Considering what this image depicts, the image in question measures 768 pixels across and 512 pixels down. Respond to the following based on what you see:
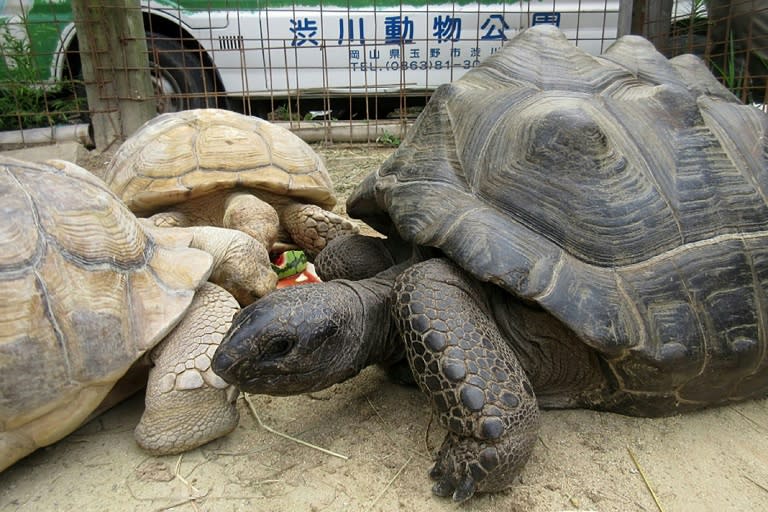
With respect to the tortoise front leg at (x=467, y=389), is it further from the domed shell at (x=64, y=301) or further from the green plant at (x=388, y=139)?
the green plant at (x=388, y=139)

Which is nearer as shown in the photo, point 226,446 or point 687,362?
point 687,362

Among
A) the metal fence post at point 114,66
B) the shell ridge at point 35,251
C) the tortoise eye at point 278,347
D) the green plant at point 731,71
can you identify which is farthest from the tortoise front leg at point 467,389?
the metal fence post at point 114,66

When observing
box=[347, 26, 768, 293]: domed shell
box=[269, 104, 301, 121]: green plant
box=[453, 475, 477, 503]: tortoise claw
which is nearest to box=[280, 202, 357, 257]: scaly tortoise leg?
box=[347, 26, 768, 293]: domed shell

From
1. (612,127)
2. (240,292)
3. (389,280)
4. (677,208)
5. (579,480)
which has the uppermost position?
(612,127)

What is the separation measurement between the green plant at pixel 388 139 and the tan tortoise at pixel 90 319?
495 centimetres

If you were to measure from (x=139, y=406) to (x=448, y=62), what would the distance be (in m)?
5.58

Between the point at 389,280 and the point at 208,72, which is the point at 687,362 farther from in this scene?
the point at 208,72

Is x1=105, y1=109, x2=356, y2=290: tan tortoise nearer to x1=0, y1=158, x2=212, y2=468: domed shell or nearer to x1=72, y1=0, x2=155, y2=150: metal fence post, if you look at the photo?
x1=0, y1=158, x2=212, y2=468: domed shell

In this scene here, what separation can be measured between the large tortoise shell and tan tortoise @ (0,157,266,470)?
81 centimetres

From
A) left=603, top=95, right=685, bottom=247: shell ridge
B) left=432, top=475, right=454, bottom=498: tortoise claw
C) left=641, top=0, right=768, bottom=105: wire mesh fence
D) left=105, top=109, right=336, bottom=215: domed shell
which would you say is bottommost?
left=432, top=475, right=454, bottom=498: tortoise claw

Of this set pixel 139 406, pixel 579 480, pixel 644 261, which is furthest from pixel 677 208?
pixel 139 406

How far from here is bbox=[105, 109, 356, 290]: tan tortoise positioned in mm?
3479

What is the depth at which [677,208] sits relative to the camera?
192 centimetres

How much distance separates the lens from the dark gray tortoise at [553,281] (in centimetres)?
169
